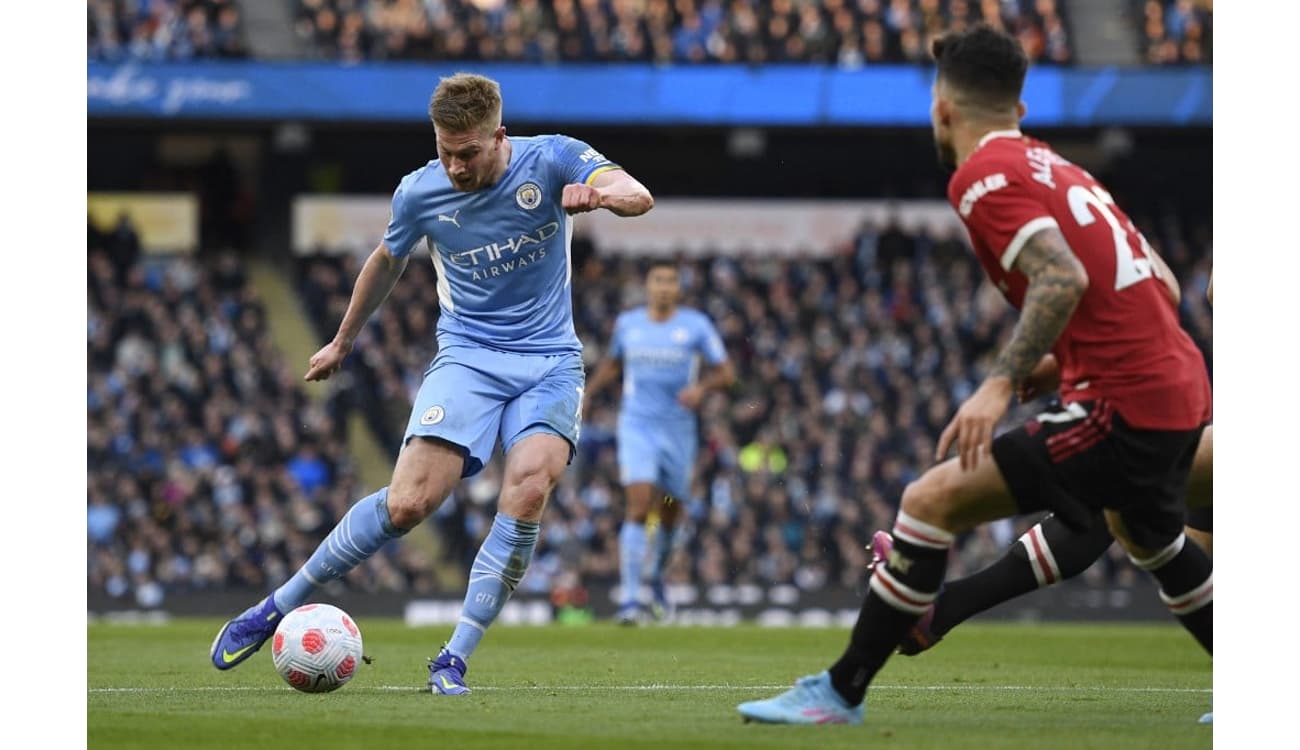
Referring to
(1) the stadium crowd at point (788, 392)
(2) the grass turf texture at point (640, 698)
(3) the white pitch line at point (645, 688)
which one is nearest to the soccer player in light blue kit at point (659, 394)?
(2) the grass turf texture at point (640, 698)

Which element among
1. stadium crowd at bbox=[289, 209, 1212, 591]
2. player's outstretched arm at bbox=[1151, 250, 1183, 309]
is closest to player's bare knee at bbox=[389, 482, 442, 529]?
player's outstretched arm at bbox=[1151, 250, 1183, 309]

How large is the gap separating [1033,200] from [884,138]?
24.3m

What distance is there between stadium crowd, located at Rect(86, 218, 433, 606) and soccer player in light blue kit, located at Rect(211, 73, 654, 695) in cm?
1280

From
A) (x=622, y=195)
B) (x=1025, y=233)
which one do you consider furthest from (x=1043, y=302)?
(x=622, y=195)

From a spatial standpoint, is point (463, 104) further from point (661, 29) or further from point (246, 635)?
point (661, 29)

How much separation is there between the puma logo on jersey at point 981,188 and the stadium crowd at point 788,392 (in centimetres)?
1475

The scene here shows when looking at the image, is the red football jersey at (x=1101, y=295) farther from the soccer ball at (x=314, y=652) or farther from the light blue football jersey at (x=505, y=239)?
the soccer ball at (x=314, y=652)

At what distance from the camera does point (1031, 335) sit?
5547mm

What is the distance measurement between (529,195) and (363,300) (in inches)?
33.6

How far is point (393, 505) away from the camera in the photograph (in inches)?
299

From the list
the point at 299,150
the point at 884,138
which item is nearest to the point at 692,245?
the point at 884,138

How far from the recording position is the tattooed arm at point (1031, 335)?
218 inches

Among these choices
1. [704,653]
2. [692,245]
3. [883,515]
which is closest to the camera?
[704,653]
